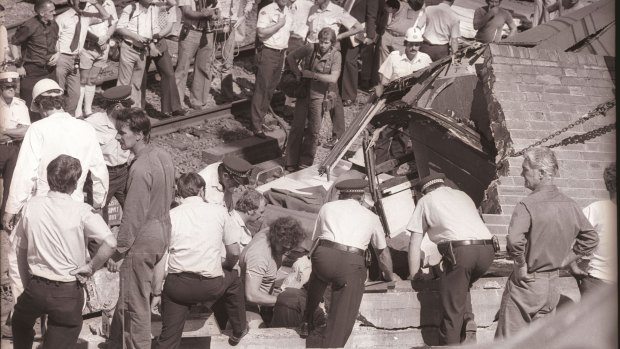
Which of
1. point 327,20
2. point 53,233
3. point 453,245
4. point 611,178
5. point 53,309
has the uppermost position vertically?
point 611,178

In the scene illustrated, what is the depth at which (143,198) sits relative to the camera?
25.7ft

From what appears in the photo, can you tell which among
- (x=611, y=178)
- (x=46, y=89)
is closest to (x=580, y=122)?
(x=611, y=178)

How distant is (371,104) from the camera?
11758mm

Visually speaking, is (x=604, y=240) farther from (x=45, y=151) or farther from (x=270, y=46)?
(x=270, y=46)

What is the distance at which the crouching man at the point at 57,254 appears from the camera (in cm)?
683

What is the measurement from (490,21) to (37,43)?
6.39 meters

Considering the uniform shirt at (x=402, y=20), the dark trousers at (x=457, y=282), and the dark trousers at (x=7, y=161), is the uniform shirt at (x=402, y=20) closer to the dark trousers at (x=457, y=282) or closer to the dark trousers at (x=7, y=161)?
the dark trousers at (x=7, y=161)

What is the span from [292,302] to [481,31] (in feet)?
24.2

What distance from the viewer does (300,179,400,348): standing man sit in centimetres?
807

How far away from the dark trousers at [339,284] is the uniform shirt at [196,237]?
888 millimetres

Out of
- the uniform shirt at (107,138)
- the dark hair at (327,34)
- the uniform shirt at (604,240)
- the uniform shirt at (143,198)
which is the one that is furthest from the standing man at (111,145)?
the uniform shirt at (604,240)

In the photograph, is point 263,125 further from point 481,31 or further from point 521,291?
point 521,291

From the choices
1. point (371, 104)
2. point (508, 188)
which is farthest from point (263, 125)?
point (508, 188)

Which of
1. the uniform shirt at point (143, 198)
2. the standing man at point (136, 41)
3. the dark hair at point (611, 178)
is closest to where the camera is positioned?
the dark hair at point (611, 178)
